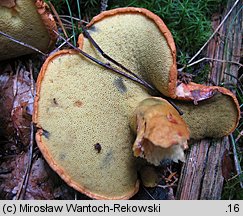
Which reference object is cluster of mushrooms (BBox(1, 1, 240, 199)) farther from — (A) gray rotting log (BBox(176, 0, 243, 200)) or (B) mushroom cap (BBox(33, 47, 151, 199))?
(A) gray rotting log (BBox(176, 0, 243, 200))

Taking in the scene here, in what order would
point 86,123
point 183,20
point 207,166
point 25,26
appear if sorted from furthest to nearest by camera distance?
point 183,20 → point 207,166 → point 25,26 → point 86,123

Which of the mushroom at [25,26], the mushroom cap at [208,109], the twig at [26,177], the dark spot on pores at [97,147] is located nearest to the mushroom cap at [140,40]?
the mushroom cap at [208,109]

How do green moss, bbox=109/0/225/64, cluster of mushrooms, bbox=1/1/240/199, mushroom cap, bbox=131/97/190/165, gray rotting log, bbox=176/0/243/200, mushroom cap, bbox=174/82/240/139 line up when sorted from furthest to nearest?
green moss, bbox=109/0/225/64 → gray rotting log, bbox=176/0/243/200 → mushroom cap, bbox=174/82/240/139 → cluster of mushrooms, bbox=1/1/240/199 → mushroom cap, bbox=131/97/190/165

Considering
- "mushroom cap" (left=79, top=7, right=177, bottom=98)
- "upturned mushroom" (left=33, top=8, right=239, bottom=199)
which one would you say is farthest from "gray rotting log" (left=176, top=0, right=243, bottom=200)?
"mushroom cap" (left=79, top=7, right=177, bottom=98)

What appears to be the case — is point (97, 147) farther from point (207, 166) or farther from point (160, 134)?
point (207, 166)

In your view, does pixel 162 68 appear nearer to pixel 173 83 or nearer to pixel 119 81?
pixel 173 83

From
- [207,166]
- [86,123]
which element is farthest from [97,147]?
[207,166]

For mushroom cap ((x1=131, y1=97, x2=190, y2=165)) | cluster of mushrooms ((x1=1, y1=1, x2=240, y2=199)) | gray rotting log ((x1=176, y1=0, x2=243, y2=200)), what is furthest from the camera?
gray rotting log ((x1=176, y1=0, x2=243, y2=200))
